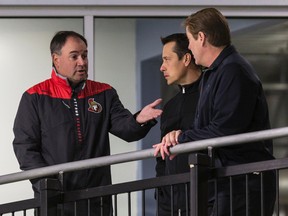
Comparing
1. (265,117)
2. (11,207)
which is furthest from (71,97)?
(265,117)

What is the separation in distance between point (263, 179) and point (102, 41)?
4.38 m

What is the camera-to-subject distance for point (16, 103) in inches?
412

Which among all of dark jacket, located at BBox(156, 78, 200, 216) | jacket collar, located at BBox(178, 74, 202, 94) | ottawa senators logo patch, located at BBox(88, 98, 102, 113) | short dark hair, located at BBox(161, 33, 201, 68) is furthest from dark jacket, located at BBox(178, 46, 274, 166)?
ottawa senators logo patch, located at BBox(88, 98, 102, 113)

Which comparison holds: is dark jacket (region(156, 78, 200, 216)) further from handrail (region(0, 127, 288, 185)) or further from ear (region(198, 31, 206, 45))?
ear (region(198, 31, 206, 45))

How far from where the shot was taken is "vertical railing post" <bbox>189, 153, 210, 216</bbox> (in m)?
6.29

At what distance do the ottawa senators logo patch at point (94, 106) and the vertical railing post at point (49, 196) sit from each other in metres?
0.86

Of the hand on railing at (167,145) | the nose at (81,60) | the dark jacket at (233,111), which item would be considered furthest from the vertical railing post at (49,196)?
the nose at (81,60)

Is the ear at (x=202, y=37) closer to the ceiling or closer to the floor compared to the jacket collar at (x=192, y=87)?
closer to the ceiling

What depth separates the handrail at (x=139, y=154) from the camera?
6.07 m

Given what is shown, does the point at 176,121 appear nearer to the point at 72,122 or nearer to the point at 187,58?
the point at 187,58

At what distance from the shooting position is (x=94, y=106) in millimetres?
7910

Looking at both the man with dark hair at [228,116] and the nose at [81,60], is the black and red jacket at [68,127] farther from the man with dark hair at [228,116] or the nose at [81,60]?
the man with dark hair at [228,116]

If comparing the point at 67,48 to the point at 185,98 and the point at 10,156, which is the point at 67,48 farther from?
the point at 10,156

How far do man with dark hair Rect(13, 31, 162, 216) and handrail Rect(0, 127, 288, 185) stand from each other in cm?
28
